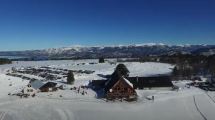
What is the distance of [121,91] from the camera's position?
40719 mm

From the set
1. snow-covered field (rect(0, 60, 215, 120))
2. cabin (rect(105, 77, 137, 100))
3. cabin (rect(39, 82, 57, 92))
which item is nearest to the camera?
snow-covered field (rect(0, 60, 215, 120))

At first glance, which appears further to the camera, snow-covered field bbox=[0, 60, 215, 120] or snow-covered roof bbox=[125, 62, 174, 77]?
snow-covered roof bbox=[125, 62, 174, 77]

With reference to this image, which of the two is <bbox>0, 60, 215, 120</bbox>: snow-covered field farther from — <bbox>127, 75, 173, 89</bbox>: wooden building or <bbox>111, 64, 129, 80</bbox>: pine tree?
<bbox>111, 64, 129, 80</bbox>: pine tree

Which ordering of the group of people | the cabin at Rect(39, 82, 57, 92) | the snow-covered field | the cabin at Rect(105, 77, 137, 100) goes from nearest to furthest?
the snow-covered field → the cabin at Rect(105, 77, 137, 100) → the group of people → the cabin at Rect(39, 82, 57, 92)

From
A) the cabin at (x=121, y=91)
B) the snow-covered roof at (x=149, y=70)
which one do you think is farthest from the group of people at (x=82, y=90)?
the snow-covered roof at (x=149, y=70)

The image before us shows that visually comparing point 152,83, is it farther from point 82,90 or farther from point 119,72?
point 82,90

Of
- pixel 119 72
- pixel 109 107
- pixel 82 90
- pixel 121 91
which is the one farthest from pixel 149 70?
pixel 109 107

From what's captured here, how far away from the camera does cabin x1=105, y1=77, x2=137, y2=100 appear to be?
132ft

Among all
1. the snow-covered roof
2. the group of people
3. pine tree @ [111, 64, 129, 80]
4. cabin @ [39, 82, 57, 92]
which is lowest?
the group of people

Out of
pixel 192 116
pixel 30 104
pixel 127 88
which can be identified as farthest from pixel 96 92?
pixel 192 116

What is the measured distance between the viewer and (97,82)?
51.8 metres

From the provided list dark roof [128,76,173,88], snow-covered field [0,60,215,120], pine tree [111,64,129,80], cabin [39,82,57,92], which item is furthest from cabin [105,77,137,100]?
cabin [39,82,57,92]

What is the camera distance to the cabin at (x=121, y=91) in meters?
40.3

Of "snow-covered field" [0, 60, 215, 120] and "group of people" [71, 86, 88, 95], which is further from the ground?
"group of people" [71, 86, 88, 95]
